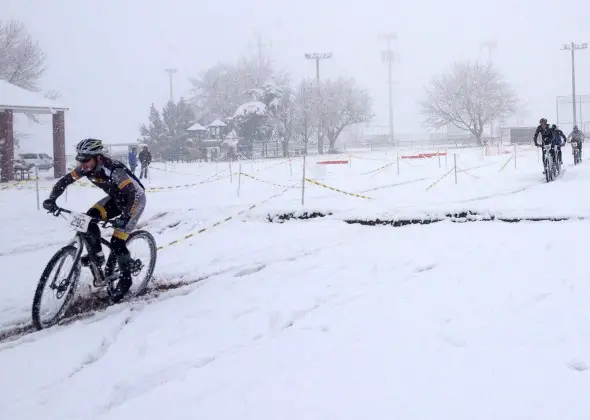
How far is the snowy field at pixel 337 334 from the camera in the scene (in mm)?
3834

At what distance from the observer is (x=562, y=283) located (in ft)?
19.4

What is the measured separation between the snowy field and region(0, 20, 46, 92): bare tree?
42.6 m

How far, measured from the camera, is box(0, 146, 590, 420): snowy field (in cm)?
383

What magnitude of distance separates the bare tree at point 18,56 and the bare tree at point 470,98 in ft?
154

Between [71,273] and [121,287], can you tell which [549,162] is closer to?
[121,287]

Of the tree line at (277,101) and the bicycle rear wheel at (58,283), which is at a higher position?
the tree line at (277,101)

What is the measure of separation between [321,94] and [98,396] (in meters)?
69.8

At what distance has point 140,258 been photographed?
709cm

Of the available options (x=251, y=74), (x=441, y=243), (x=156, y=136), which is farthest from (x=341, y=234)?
(x=251, y=74)

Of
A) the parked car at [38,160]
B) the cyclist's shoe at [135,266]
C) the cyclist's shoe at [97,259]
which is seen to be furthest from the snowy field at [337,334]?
the parked car at [38,160]

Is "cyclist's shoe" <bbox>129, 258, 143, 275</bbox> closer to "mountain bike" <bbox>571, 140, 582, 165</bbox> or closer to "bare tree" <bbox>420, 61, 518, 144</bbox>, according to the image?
"mountain bike" <bbox>571, 140, 582, 165</bbox>

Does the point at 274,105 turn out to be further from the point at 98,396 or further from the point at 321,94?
the point at 98,396

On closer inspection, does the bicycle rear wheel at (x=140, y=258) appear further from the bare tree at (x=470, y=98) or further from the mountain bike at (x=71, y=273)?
the bare tree at (x=470, y=98)

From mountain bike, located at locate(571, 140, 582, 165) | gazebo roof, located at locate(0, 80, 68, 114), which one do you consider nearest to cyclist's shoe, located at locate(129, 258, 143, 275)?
mountain bike, located at locate(571, 140, 582, 165)
